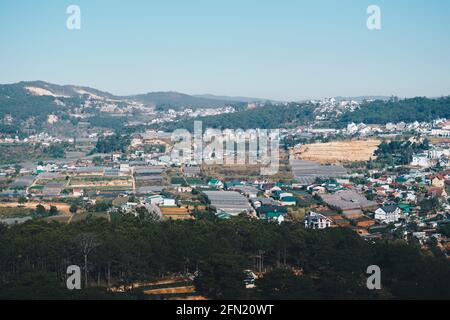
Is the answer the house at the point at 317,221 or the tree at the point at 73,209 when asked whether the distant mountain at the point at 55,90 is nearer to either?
the tree at the point at 73,209

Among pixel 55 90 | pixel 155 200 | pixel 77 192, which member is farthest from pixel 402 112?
pixel 55 90

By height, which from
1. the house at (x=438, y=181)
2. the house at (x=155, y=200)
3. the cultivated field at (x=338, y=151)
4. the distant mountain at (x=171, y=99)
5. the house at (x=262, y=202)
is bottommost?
the house at (x=262, y=202)

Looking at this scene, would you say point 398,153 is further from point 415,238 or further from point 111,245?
point 111,245

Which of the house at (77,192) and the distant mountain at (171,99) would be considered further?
the distant mountain at (171,99)

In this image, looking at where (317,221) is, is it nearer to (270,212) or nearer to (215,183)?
(270,212)

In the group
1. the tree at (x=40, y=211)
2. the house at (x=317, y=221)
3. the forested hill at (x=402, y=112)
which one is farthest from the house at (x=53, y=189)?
the forested hill at (x=402, y=112)

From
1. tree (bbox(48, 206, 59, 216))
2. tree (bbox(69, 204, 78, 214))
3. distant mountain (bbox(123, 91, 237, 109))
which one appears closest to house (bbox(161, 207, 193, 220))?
tree (bbox(69, 204, 78, 214))

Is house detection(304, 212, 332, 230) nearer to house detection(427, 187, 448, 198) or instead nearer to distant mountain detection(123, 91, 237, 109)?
house detection(427, 187, 448, 198)
